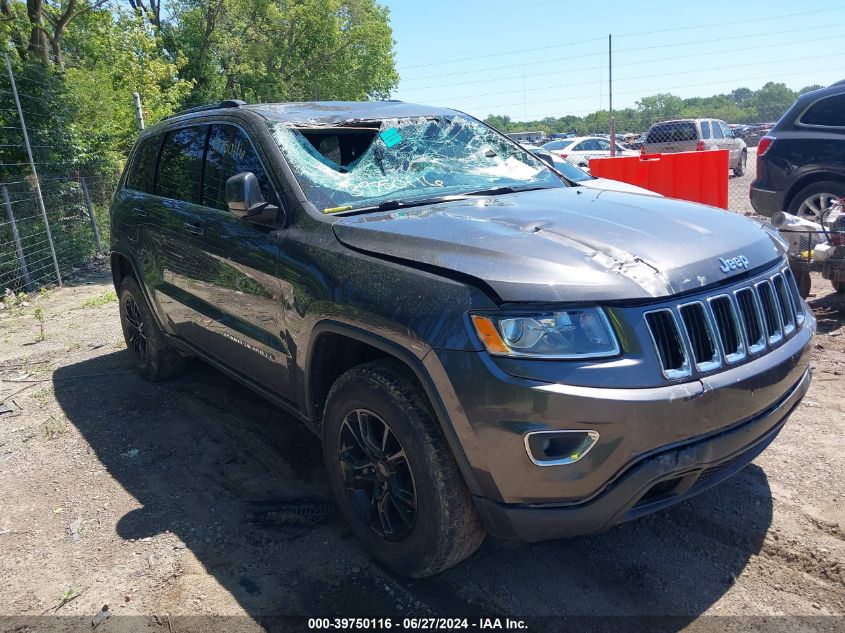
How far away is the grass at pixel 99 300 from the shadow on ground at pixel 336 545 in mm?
4802

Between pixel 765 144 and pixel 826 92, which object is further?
pixel 765 144

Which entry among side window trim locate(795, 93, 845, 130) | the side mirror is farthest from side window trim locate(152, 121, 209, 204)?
side window trim locate(795, 93, 845, 130)

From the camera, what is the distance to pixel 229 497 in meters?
3.62

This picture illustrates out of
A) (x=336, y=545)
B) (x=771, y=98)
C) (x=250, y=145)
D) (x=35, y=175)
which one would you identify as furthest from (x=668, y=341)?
(x=771, y=98)

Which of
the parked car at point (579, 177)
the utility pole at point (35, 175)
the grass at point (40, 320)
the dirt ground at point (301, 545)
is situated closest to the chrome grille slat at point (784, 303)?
the dirt ground at point (301, 545)

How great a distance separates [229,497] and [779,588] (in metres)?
2.56

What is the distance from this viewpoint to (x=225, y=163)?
3.86 metres

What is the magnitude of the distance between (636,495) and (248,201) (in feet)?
6.75

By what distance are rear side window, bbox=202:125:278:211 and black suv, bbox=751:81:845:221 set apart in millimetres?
5961

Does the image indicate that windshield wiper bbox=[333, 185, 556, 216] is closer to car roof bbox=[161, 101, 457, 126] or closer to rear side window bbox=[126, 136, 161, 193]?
car roof bbox=[161, 101, 457, 126]

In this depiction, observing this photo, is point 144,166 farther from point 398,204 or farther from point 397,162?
point 398,204

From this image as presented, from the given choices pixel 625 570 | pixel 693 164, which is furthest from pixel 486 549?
pixel 693 164

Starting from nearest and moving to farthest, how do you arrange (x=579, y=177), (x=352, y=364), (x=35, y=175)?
(x=352, y=364)
(x=579, y=177)
(x=35, y=175)

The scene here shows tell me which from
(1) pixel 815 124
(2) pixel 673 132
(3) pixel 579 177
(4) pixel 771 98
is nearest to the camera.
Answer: (3) pixel 579 177
